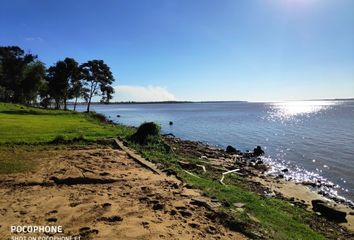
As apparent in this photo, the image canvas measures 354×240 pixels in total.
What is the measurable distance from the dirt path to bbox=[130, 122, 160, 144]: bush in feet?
30.5

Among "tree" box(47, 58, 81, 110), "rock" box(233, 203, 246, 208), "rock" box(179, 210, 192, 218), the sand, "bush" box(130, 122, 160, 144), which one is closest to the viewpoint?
"rock" box(179, 210, 192, 218)

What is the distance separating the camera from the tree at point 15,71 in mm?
71312

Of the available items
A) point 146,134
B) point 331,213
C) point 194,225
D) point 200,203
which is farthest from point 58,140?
point 331,213

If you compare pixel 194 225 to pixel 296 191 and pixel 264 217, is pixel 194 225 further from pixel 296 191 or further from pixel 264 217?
pixel 296 191

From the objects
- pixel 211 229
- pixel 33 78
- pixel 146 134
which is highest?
pixel 33 78

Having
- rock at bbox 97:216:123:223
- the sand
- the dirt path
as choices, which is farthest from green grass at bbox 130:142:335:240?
the sand

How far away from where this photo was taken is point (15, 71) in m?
71.7

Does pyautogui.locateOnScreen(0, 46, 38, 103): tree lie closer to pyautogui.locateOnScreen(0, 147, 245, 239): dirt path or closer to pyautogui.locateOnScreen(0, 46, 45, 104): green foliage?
pyautogui.locateOnScreen(0, 46, 45, 104): green foliage

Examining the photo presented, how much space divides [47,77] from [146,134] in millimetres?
57341

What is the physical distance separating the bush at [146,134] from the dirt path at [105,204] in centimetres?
930

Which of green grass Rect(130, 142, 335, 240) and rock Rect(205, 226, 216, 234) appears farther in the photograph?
green grass Rect(130, 142, 335, 240)

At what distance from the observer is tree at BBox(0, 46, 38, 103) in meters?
71.3

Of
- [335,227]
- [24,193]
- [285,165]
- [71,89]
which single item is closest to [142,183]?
[24,193]

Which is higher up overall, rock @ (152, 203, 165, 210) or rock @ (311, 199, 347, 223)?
rock @ (152, 203, 165, 210)
